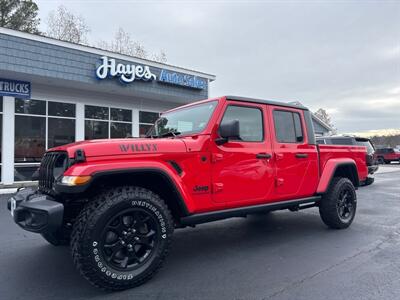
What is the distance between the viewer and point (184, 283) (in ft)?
11.1

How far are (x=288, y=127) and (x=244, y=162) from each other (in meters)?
1.27

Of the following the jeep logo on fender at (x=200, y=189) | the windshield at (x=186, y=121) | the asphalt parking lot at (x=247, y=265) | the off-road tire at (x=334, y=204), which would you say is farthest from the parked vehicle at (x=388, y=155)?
the jeep logo on fender at (x=200, y=189)

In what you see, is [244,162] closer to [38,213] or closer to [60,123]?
[38,213]

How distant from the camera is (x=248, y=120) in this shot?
A: 4.47 meters

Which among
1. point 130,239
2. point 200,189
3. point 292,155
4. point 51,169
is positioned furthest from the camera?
point 292,155

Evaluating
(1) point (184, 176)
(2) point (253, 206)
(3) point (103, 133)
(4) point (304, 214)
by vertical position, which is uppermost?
(3) point (103, 133)

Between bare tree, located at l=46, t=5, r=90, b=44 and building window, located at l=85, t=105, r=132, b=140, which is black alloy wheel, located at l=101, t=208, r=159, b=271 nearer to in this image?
building window, located at l=85, t=105, r=132, b=140

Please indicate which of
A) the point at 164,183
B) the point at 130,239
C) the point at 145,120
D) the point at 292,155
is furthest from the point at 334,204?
the point at 145,120

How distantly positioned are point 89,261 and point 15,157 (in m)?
10.6

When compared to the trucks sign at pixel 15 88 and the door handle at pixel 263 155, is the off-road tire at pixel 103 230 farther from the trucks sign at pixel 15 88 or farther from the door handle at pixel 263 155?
the trucks sign at pixel 15 88

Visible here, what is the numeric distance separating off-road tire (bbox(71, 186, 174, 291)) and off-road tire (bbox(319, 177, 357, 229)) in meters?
3.03

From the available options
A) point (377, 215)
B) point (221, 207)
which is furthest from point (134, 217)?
point (377, 215)

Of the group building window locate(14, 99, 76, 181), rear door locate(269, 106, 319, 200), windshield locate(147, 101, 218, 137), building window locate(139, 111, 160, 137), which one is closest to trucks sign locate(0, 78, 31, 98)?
building window locate(14, 99, 76, 181)

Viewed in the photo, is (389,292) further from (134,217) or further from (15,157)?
(15,157)
